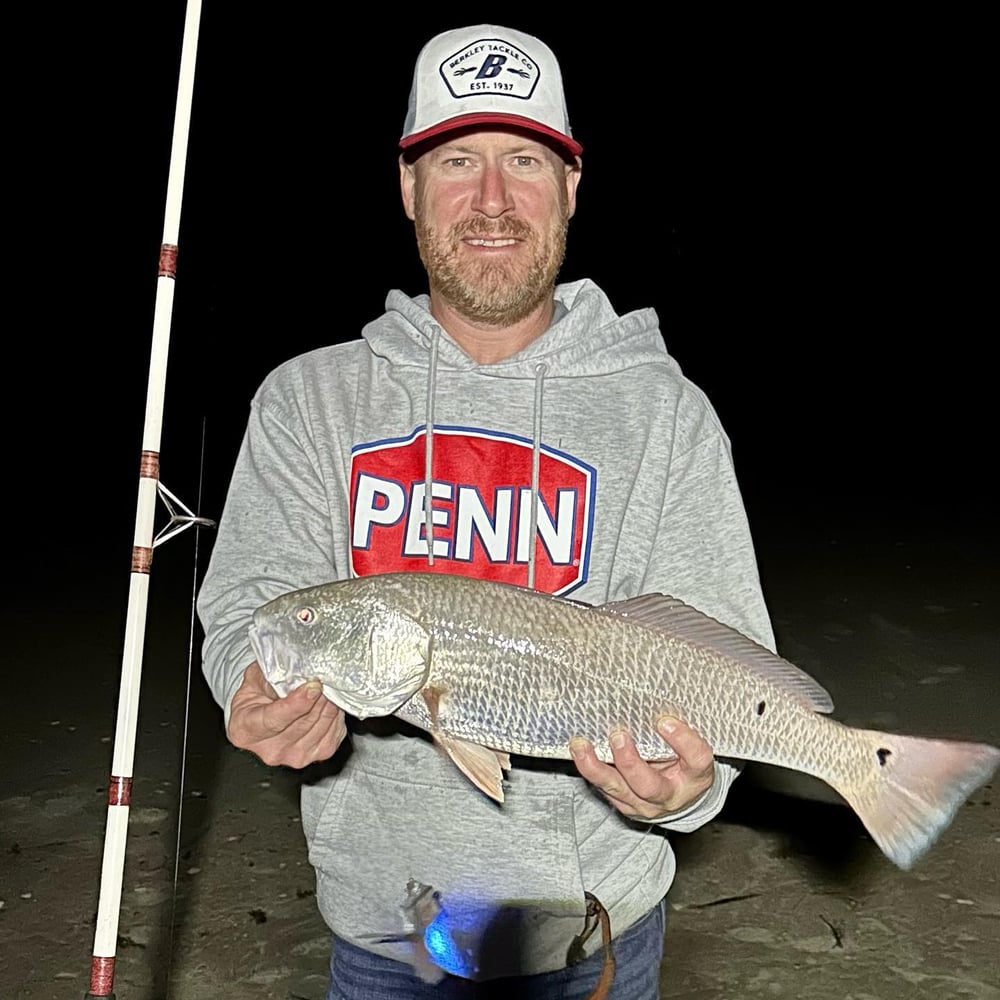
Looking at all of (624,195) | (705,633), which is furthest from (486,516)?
(624,195)

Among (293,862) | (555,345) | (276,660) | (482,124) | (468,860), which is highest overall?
(482,124)

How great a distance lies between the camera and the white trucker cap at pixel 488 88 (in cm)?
235

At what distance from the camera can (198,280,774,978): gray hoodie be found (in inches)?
88.8

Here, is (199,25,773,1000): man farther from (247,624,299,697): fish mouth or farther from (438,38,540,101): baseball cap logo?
(247,624,299,697): fish mouth

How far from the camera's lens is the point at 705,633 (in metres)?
2.02

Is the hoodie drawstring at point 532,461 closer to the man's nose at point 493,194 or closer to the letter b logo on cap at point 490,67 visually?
the man's nose at point 493,194

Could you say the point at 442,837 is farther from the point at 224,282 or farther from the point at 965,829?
the point at 224,282

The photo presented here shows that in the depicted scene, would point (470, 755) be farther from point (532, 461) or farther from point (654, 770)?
point (532, 461)

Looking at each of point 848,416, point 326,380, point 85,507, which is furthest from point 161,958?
point 848,416

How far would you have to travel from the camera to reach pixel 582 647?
78.2 inches

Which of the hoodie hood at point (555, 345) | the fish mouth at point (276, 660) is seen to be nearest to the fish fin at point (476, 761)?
the fish mouth at point (276, 660)

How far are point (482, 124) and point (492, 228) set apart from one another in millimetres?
189

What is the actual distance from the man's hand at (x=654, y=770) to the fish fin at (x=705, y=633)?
0.15 meters

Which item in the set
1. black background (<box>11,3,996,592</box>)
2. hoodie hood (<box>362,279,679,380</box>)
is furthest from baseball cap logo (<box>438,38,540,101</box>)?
black background (<box>11,3,996,592</box>)
